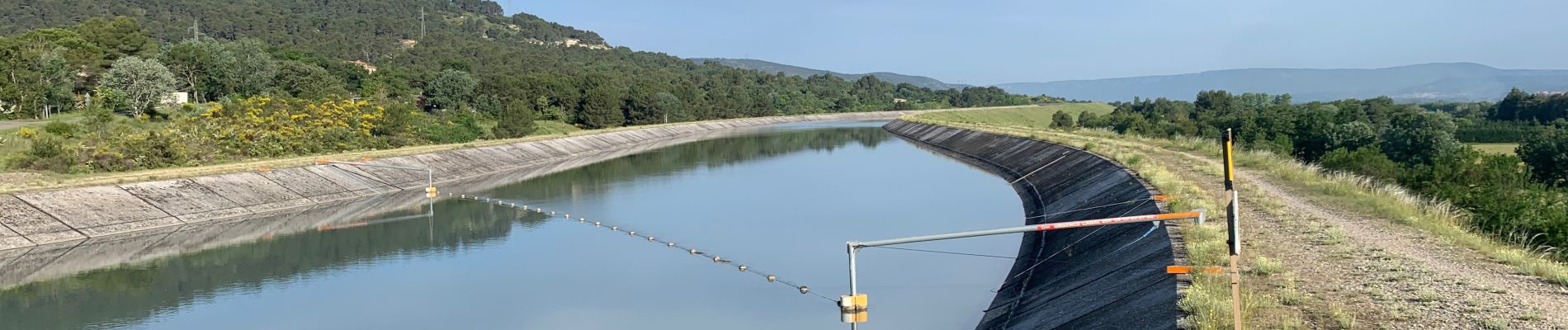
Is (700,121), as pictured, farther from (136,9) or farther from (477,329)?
(477,329)

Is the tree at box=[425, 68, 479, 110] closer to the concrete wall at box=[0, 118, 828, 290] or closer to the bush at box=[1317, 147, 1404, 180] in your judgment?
the concrete wall at box=[0, 118, 828, 290]

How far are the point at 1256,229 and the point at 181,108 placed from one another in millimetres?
52134

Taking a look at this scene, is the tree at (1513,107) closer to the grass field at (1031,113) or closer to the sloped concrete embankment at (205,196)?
the grass field at (1031,113)

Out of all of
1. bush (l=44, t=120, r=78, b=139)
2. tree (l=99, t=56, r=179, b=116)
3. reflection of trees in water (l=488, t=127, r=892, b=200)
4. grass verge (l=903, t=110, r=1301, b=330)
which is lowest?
reflection of trees in water (l=488, t=127, r=892, b=200)

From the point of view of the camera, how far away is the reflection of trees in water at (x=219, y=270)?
1667cm

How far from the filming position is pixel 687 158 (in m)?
57.7

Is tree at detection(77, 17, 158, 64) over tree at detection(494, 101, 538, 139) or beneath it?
over

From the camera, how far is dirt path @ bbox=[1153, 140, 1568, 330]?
873 cm

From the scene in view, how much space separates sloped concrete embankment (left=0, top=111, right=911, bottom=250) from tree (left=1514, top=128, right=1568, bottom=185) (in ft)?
117

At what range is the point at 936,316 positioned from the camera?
15484mm

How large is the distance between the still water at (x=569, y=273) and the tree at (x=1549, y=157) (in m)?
15.8

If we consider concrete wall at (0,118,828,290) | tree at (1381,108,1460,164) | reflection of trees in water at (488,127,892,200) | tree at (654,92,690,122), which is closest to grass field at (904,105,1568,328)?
tree at (1381,108,1460,164)

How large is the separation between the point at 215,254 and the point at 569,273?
8427 mm

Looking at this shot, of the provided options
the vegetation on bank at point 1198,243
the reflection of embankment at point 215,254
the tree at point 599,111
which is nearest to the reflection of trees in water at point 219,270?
the reflection of embankment at point 215,254
